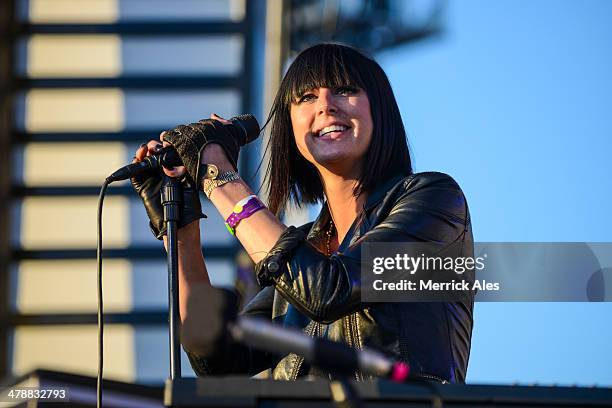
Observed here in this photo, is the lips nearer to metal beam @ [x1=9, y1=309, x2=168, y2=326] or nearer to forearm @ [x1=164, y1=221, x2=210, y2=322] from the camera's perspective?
forearm @ [x1=164, y1=221, x2=210, y2=322]

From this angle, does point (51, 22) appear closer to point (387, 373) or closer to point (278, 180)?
point (278, 180)

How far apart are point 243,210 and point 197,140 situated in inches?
7.3

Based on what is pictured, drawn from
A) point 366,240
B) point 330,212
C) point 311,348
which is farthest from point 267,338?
point 330,212

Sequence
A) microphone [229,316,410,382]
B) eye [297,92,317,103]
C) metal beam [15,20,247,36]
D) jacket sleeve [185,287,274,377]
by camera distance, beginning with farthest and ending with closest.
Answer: metal beam [15,20,247,36] < eye [297,92,317,103] < jacket sleeve [185,287,274,377] < microphone [229,316,410,382]

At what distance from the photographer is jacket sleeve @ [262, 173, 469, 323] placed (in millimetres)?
2018

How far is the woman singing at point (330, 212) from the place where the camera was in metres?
2.06

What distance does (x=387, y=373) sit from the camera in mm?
1274

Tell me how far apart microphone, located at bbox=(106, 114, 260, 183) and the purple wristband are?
0.17 meters

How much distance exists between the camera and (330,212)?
2602 mm

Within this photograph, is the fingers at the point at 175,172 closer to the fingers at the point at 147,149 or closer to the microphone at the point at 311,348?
the fingers at the point at 147,149

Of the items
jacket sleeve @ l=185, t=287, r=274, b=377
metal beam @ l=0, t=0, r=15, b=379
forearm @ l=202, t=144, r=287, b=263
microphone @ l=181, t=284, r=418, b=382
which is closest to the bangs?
forearm @ l=202, t=144, r=287, b=263

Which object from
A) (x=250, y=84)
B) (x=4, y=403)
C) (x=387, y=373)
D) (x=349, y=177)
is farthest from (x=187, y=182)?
(x=250, y=84)

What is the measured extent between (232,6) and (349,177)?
3154 millimetres

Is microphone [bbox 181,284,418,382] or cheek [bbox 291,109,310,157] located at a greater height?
cheek [bbox 291,109,310,157]
